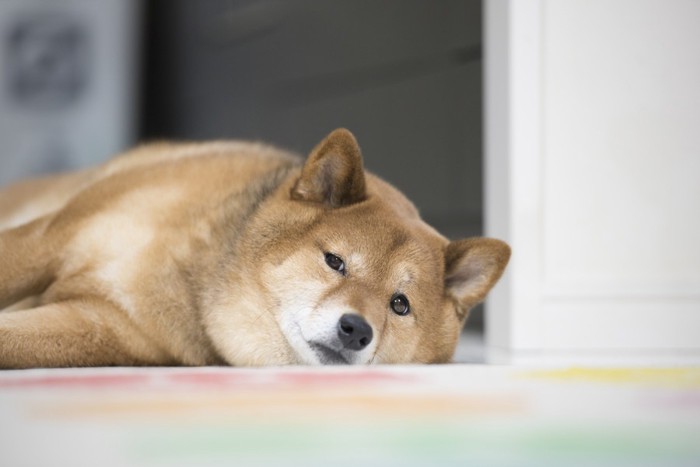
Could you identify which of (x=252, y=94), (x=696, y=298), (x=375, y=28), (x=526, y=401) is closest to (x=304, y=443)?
(x=526, y=401)

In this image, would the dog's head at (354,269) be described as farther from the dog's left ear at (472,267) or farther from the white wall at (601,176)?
the white wall at (601,176)

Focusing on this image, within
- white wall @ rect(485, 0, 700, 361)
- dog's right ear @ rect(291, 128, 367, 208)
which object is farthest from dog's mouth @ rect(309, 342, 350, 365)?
white wall @ rect(485, 0, 700, 361)

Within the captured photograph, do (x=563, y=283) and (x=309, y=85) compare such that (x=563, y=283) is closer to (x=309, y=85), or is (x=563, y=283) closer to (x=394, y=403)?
(x=394, y=403)

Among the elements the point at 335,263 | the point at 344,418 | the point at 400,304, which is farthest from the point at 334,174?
the point at 344,418

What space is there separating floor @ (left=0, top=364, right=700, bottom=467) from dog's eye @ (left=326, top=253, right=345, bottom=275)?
0.78 feet

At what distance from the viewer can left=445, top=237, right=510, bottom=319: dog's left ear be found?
Answer: 2025mm

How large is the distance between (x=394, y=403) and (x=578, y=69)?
66.9 inches

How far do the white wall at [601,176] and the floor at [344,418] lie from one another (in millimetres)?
1066

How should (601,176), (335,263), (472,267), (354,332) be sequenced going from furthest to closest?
(601,176) < (472,267) < (335,263) < (354,332)

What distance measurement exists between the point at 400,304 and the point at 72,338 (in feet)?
2.18

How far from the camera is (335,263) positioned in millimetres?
1840

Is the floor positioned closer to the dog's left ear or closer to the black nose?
the black nose

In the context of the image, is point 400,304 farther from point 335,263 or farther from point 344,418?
point 344,418

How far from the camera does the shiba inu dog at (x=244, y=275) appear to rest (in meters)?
1.80
